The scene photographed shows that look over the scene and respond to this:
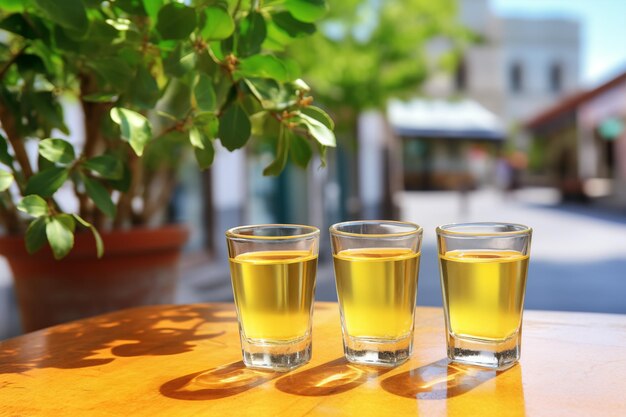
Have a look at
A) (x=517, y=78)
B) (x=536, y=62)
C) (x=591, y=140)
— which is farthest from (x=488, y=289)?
(x=536, y=62)

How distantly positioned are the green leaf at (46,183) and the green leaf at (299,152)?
1.07ft

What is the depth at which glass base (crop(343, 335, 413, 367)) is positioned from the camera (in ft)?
2.60

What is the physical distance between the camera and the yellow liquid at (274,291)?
0.77 m

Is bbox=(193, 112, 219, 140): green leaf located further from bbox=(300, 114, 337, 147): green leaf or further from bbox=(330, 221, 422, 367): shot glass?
bbox=(330, 221, 422, 367): shot glass

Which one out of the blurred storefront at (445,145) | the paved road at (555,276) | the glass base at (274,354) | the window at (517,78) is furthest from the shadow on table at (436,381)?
the window at (517,78)

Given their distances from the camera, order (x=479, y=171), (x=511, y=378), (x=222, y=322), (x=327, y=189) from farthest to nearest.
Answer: (x=479, y=171), (x=327, y=189), (x=222, y=322), (x=511, y=378)

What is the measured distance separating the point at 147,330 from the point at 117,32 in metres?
0.47

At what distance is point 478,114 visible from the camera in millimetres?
21359

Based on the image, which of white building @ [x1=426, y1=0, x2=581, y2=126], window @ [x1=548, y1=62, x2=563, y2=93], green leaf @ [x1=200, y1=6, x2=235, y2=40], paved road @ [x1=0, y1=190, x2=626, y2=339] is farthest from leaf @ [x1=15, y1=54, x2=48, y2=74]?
window @ [x1=548, y1=62, x2=563, y2=93]

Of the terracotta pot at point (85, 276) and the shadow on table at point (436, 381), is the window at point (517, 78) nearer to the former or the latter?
the terracotta pot at point (85, 276)

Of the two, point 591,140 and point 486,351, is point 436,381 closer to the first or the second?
point 486,351

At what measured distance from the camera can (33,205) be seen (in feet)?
2.81

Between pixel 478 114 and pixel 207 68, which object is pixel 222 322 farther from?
pixel 478 114

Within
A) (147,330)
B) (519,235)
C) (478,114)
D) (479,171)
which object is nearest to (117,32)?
(147,330)
